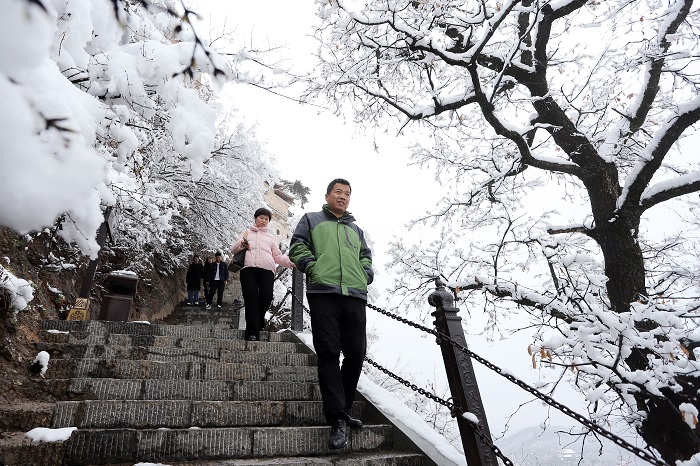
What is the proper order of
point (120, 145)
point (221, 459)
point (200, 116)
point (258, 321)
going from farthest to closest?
point (258, 321) < point (221, 459) < point (120, 145) < point (200, 116)

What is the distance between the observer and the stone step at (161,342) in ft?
12.1

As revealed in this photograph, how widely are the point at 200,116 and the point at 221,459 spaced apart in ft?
6.79

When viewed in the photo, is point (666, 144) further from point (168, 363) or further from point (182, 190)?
point (182, 190)

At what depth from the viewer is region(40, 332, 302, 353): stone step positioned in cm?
370

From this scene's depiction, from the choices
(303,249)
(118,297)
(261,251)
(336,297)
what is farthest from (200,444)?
(118,297)

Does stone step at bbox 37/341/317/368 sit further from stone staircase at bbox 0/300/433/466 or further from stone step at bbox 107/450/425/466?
stone step at bbox 107/450/425/466

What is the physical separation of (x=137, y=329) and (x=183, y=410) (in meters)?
2.09

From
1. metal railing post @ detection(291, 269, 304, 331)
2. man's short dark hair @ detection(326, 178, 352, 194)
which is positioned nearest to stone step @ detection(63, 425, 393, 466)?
man's short dark hair @ detection(326, 178, 352, 194)

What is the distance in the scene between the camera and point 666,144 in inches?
193

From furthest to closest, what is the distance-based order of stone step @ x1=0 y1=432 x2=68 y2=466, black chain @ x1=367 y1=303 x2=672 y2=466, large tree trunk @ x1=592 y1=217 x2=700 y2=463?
large tree trunk @ x1=592 y1=217 x2=700 y2=463 < stone step @ x1=0 y1=432 x2=68 y2=466 < black chain @ x1=367 y1=303 x2=672 y2=466

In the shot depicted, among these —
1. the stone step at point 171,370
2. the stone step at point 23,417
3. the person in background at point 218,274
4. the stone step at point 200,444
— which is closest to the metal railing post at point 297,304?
the stone step at point 171,370

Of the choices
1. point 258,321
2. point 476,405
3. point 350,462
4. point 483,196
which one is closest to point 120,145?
point 350,462

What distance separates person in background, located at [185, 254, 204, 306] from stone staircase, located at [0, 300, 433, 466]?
8.04 meters

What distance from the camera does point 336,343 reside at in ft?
9.22
